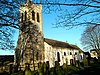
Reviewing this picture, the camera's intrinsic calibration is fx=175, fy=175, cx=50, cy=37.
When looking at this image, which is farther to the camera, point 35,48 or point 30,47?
point 35,48

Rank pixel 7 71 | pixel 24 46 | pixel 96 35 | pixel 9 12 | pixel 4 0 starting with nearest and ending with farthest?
1. pixel 4 0
2. pixel 9 12
3. pixel 7 71
4. pixel 24 46
5. pixel 96 35

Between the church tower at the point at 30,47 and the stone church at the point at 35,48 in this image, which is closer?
the church tower at the point at 30,47

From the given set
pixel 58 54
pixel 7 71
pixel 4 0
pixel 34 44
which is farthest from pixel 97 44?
pixel 4 0

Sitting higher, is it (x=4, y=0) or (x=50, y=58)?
(x=4, y=0)

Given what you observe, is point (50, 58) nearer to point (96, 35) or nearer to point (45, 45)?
point (45, 45)

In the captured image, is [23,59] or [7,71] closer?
[7,71]

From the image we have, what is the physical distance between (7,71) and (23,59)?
481 inches

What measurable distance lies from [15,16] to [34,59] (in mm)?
20873

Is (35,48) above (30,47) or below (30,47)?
below

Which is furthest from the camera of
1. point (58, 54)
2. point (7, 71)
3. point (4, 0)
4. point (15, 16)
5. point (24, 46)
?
point (58, 54)

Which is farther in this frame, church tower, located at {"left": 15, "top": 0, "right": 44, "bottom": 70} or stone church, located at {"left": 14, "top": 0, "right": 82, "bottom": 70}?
stone church, located at {"left": 14, "top": 0, "right": 82, "bottom": 70}

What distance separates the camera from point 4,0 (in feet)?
45.7

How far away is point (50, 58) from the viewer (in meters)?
42.8

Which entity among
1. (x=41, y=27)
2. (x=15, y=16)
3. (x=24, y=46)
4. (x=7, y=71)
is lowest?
(x=7, y=71)
